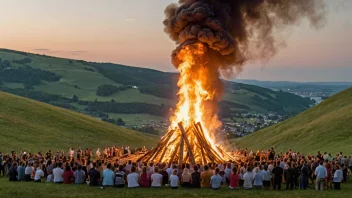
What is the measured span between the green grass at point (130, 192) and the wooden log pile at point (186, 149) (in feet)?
28.6

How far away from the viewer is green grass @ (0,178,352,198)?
21875 mm

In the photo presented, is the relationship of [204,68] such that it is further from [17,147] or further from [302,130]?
[302,130]

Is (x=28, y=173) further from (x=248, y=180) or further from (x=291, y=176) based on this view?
(x=291, y=176)

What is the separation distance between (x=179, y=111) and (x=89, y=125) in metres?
36.9

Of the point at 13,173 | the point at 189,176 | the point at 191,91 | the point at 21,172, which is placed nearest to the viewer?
the point at 189,176

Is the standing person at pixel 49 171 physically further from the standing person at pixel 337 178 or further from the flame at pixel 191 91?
the standing person at pixel 337 178

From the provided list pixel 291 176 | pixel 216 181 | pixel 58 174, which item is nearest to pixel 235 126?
→ pixel 291 176

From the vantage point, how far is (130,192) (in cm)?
2228

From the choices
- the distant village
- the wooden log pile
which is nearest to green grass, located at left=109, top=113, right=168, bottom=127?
the distant village

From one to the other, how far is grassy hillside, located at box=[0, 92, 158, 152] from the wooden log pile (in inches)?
800

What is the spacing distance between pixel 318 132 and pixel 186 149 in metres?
27.8

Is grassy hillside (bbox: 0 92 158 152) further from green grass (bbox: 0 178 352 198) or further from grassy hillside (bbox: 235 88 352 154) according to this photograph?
green grass (bbox: 0 178 352 198)

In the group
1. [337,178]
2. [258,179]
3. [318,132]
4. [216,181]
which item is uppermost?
[318,132]

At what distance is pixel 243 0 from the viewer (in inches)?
1495
